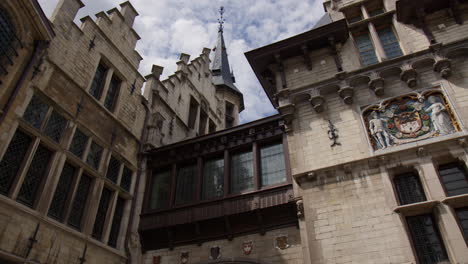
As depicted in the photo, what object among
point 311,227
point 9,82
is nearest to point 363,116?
point 311,227

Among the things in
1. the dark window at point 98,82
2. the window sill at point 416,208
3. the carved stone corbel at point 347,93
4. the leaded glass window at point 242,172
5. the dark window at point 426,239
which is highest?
the dark window at point 98,82

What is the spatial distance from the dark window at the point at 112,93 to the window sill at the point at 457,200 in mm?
9605

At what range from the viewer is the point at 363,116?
31.0 feet

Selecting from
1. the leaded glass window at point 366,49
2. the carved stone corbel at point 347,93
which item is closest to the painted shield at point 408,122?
the carved stone corbel at point 347,93

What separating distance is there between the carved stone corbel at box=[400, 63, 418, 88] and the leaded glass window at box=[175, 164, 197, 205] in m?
6.44

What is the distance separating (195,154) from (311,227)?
4.61 meters

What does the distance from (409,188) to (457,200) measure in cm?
99

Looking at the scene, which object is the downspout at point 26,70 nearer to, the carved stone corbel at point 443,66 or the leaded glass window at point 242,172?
the leaded glass window at point 242,172

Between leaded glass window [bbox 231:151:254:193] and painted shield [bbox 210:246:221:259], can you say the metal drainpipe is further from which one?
leaded glass window [bbox 231:151:254:193]

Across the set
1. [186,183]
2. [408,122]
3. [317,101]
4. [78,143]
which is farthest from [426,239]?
[78,143]

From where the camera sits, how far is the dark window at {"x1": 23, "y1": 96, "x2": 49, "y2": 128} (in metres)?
8.63

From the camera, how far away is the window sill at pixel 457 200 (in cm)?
727

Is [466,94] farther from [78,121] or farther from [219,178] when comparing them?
[78,121]

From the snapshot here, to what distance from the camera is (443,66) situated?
916 centimetres
